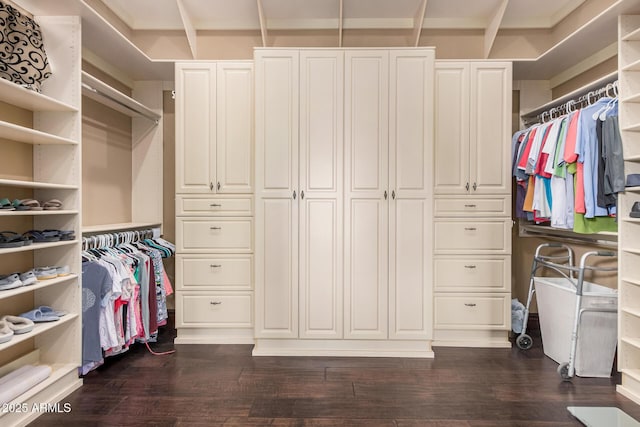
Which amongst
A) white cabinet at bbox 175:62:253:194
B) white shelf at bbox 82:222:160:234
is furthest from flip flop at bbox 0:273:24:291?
white cabinet at bbox 175:62:253:194

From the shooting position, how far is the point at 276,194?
8.80 feet

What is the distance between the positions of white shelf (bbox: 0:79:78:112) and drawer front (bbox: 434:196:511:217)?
8.98 feet

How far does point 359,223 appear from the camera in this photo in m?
2.67

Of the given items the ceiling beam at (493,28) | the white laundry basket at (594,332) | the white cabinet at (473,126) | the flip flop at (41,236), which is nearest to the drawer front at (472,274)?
the white laundry basket at (594,332)

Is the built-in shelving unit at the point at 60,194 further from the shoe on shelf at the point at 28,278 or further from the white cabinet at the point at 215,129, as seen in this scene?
the white cabinet at the point at 215,129

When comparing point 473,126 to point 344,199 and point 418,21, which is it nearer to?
point 418,21

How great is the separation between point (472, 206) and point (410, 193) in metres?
0.63

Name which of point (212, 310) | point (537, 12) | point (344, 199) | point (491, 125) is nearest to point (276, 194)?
point (344, 199)

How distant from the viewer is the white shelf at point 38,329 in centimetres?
176

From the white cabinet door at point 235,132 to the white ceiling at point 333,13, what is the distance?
2.37 feet

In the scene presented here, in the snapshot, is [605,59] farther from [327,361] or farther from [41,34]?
[41,34]

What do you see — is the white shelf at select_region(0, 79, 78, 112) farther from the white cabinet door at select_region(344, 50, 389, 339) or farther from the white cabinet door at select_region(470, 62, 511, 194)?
the white cabinet door at select_region(470, 62, 511, 194)

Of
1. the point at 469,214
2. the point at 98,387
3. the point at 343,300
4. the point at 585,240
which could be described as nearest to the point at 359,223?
the point at 343,300

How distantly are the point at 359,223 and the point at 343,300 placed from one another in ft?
2.00
